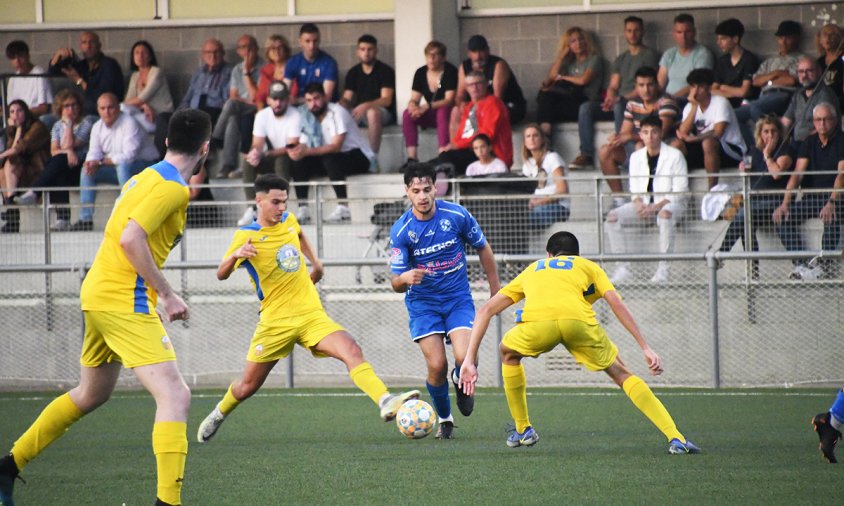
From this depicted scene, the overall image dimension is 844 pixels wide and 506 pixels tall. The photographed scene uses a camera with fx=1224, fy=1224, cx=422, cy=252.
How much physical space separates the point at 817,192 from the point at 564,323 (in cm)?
552

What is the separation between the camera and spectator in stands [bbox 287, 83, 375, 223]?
15438mm

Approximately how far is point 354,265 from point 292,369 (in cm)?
147

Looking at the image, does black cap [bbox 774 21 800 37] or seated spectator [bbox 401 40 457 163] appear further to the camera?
seated spectator [bbox 401 40 457 163]

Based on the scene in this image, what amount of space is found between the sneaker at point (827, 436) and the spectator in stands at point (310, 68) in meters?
10.2

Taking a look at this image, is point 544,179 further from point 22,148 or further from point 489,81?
point 22,148

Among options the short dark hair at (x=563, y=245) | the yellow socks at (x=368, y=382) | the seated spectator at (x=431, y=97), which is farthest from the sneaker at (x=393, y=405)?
the seated spectator at (x=431, y=97)

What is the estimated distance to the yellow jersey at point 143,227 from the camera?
222 inches

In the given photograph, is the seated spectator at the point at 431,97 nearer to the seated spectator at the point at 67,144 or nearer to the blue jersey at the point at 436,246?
the seated spectator at the point at 67,144

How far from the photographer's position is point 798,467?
7191 mm

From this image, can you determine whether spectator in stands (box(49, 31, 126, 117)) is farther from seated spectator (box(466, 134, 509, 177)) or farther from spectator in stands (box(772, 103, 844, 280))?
spectator in stands (box(772, 103, 844, 280))

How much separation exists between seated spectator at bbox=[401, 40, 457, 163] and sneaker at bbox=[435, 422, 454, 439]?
692 centimetres

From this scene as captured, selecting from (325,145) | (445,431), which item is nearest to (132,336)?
(445,431)

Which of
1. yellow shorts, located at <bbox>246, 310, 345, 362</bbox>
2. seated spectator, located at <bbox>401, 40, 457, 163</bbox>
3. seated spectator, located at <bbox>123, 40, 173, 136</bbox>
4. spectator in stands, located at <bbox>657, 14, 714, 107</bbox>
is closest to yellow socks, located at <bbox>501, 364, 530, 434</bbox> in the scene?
yellow shorts, located at <bbox>246, 310, 345, 362</bbox>

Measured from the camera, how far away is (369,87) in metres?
16.7
